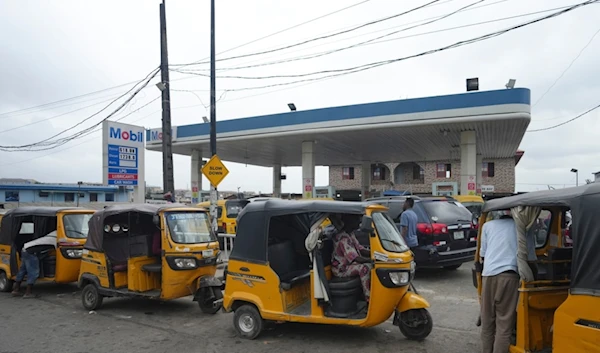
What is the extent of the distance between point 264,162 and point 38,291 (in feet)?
92.6

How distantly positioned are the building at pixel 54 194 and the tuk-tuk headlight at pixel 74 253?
28.1m

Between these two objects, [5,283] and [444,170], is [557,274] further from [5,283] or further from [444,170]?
[444,170]

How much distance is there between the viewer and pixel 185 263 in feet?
24.4

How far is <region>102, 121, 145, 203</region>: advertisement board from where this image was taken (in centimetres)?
1728

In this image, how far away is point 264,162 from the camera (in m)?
37.7

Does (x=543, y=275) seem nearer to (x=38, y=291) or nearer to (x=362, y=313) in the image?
(x=362, y=313)

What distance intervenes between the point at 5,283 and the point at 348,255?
339 inches

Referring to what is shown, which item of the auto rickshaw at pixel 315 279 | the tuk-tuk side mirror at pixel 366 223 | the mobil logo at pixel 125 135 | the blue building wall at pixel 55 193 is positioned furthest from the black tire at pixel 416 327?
the blue building wall at pixel 55 193

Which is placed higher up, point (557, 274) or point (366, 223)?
point (366, 223)

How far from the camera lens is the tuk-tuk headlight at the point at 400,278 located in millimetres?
5422

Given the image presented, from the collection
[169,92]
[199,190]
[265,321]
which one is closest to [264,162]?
[199,190]

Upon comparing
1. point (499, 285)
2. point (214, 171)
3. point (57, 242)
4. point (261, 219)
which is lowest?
point (57, 242)

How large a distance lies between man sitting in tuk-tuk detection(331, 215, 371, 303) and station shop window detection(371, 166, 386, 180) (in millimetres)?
41171

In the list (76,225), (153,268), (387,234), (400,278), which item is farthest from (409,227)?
(76,225)
